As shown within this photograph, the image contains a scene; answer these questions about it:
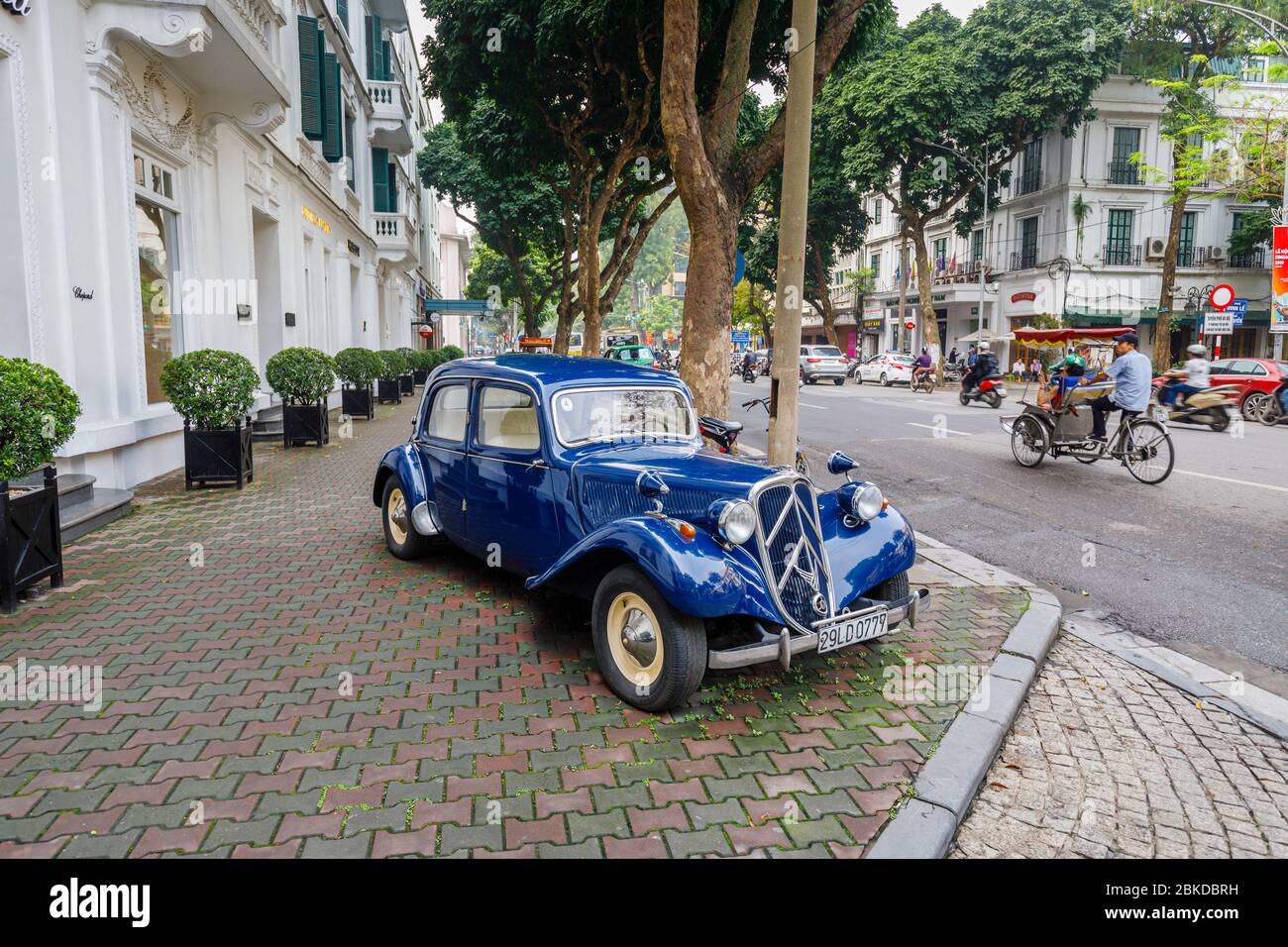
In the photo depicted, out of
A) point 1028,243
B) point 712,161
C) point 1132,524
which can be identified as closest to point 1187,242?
point 1028,243

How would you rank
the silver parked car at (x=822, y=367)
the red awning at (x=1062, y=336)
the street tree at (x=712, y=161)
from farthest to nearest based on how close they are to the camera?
the silver parked car at (x=822, y=367) → the red awning at (x=1062, y=336) → the street tree at (x=712, y=161)

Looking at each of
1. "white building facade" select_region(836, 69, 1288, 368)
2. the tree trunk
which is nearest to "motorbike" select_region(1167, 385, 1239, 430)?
the tree trunk

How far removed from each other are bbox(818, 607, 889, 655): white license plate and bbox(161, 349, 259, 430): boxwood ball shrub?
755cm

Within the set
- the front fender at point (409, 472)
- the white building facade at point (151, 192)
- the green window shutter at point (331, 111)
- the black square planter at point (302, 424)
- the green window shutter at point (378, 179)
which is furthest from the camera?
the green window shutter at point (378, 179)

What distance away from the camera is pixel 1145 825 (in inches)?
121

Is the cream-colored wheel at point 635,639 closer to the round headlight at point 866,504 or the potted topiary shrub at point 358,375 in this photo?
the round headlight at point 866,504

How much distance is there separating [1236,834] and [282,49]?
56.6 ft

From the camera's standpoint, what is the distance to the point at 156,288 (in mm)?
10461

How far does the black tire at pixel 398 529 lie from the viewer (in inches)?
244

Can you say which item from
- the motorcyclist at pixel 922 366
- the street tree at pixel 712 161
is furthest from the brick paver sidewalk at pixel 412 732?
the motorcyclist at pixel 922 366

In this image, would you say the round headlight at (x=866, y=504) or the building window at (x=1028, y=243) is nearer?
the round headlight at (x=866, y=504)

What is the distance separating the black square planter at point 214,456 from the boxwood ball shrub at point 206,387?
0.54 ft

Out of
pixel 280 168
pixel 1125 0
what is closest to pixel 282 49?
pixel 280 168

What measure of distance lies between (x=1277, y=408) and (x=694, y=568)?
19579 millimetres
